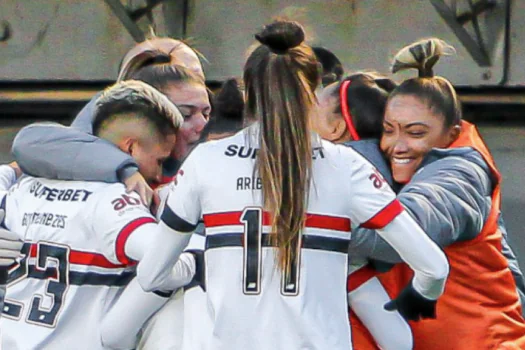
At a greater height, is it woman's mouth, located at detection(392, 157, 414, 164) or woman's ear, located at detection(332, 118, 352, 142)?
woman's ear, located at detection(332, 118, 352, 142)

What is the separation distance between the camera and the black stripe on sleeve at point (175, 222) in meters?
3.58

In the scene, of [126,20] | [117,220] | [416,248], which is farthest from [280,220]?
[126,20]

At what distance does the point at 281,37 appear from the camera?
362 centimetres

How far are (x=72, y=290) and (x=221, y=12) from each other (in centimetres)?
491

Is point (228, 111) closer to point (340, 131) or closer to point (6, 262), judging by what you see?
point (340, 131)

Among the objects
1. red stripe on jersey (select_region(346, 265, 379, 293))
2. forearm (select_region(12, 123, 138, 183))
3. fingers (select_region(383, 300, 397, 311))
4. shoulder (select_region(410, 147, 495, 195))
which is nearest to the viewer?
fingers (select_region(383, 300, 397, 311))

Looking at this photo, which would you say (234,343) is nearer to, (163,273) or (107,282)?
(163,273)

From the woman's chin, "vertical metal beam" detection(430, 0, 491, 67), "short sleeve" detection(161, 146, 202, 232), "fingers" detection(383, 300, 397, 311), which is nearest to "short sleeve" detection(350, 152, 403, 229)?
"fingers" detection(383, 300, 397, 311)

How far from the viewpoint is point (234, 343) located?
3.54 m

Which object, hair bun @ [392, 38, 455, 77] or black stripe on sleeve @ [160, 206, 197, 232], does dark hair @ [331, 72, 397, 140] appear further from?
black stripe on sleeve @ [160, 206, 197, 232]

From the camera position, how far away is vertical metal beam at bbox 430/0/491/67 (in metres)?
8.30

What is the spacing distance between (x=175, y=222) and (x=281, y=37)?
0.53 metres

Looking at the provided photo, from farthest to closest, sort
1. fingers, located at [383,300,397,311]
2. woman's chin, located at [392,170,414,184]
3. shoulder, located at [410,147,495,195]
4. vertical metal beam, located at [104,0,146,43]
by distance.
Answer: vertical metal beam, located at [104,0,146,43], woman's chin, located at [392,170,414,184], shoulder, located at [410,147,495,195], fingers, located at [383,300,397,311]

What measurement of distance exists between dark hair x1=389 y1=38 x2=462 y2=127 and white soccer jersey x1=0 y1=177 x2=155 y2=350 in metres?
0.87
